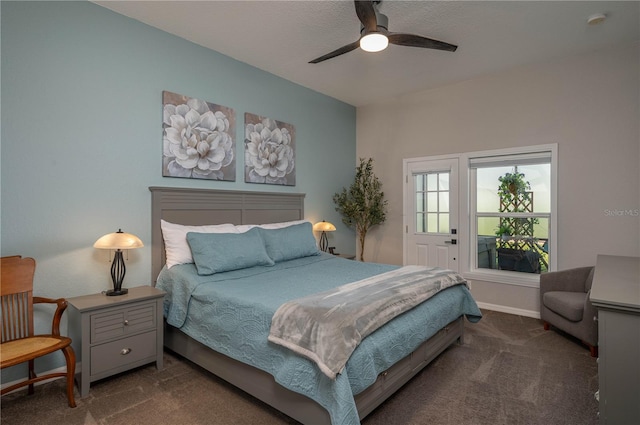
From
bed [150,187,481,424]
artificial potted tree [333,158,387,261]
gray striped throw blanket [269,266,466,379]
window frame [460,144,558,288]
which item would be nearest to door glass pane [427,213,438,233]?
window frame [460,144,558,288]

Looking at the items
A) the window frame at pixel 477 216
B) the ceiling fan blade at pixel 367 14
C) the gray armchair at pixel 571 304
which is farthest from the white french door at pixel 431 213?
the ceiling fan blade at pixel 367 14

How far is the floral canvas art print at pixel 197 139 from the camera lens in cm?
319

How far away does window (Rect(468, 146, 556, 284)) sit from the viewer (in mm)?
3938

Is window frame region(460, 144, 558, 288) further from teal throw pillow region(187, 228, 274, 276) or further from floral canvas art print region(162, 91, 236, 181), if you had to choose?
floral canvas art print region(162, 91, 236, 181)

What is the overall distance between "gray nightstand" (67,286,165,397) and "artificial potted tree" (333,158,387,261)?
308cm

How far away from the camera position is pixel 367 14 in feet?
7.57

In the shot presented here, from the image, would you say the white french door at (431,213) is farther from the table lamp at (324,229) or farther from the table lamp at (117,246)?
the table lamp at (117,246)

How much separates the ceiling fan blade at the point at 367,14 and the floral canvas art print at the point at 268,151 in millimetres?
1890

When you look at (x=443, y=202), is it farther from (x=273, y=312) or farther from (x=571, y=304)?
(x=273, y=312)

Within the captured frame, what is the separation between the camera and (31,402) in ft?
7.20

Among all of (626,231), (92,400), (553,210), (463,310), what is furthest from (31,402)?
(626,231)

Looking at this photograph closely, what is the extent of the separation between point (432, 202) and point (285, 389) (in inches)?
142

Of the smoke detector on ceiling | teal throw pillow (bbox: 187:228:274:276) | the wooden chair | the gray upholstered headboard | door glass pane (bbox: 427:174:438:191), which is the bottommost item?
the wooden chair

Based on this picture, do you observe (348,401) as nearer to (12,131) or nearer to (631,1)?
(12,131)
